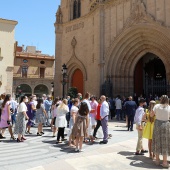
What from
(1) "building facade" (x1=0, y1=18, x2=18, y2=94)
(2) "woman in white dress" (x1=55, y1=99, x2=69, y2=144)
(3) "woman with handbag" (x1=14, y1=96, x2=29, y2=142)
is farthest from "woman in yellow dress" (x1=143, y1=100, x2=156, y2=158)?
(1) "building facade" (x1=0, y1=18, x2=18, y2=94)

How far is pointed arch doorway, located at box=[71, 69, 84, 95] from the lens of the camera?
81.3 ft

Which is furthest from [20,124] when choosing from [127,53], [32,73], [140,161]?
[32,73]

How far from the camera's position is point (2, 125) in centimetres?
837

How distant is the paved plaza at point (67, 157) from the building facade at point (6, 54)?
16.5 meters

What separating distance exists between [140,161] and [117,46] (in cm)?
1518

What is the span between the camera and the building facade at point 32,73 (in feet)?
149

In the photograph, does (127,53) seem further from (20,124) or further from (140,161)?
(140,161)

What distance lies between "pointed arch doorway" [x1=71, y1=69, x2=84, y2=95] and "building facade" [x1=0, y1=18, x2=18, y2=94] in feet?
23.4

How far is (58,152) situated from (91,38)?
684 inches

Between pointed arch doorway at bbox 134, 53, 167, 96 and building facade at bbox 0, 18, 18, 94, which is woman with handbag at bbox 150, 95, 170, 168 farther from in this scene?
building facade at bbox 0, 18, 18, 94

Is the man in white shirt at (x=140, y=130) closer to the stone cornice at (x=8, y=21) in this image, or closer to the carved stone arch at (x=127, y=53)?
the carved stone arch at (x=127, y=53)

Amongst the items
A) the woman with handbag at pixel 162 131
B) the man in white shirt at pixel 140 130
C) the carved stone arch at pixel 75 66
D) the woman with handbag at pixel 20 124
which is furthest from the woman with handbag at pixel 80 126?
the carved stone arch at pixel 75 66

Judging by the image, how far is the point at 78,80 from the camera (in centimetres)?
2520

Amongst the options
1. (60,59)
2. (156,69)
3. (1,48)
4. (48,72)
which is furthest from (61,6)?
(48,72)
